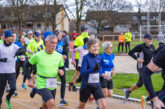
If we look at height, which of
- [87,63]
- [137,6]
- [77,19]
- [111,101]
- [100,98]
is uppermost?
[137,6]

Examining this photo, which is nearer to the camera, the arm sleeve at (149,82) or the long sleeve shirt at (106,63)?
the arm sleeve at (149,82)

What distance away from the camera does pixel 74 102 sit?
309 inches

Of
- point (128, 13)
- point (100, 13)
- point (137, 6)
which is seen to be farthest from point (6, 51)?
point (137, 6)

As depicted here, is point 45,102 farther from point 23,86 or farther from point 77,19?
point 77,19

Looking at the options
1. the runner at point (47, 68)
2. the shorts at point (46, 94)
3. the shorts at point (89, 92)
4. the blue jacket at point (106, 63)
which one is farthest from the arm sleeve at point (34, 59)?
the blue jacket at point (106, 63)

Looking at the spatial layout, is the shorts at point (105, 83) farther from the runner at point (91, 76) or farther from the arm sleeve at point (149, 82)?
the arm sleeve at point (149, 82)

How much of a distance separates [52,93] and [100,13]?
50794 mm

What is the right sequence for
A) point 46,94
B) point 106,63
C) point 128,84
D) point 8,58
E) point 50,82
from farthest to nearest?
point 128,84, point 8,58, point 106,63, point 50,82, point 46,94

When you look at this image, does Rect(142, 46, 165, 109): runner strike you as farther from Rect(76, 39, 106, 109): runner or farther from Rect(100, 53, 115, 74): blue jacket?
Rect(100, 53, 115, 74): blue jacket

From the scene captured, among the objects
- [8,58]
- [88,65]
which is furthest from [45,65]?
[8,58]

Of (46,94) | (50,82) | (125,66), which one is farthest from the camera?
(125,66)

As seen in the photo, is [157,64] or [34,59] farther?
[34,59]

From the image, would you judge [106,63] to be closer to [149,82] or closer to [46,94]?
[46,94]

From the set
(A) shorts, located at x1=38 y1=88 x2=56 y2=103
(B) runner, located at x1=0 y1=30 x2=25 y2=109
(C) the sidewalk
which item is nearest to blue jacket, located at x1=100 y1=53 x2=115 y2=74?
(A) shorts, located at x1=38 y1=88 x2=56 y2=103
